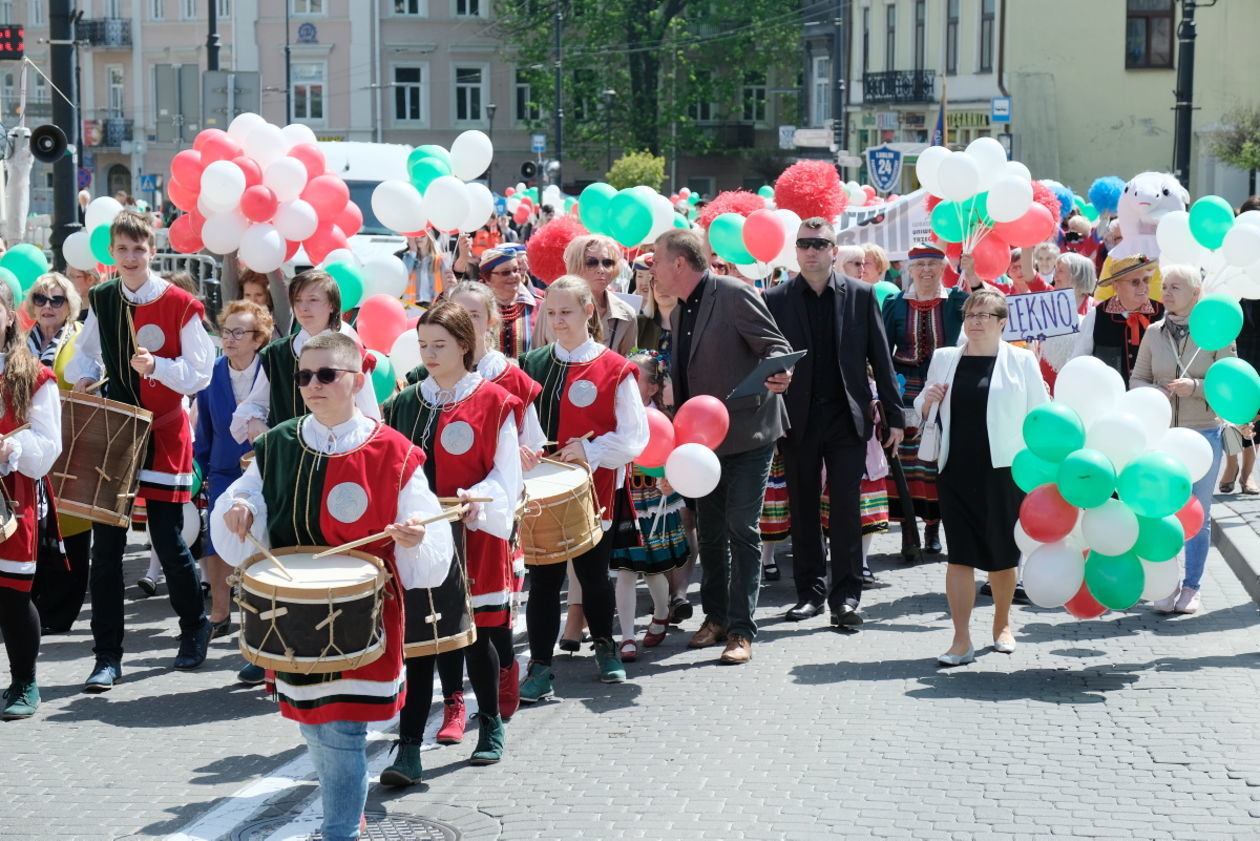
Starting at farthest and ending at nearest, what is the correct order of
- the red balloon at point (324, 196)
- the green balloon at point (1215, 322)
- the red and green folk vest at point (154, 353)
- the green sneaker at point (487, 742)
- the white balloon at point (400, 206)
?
1. the white balloon at point (400, 206)
2. the red balloon at point (324, 196)
3. the green balloon at point (1215, 322)
4. the red and green folk vest at point (154, 353)
5. the green sneaker at point (487, 742)

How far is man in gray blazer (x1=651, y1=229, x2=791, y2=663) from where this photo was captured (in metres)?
8.15

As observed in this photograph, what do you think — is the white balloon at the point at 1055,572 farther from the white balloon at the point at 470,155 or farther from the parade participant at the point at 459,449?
the white balloon at the point at 470,155

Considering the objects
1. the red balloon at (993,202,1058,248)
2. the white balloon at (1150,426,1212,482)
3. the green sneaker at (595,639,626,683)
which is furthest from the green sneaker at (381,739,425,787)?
the red balloon at (993,202,1058,248)

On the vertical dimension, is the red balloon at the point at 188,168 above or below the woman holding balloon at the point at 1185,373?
above

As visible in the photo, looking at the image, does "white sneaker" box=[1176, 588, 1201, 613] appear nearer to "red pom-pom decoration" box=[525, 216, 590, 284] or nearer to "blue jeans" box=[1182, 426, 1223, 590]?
"blue jeans" box=[1182, 426, 1223, 590]

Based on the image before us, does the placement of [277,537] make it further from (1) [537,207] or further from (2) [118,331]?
(1) [537,207]

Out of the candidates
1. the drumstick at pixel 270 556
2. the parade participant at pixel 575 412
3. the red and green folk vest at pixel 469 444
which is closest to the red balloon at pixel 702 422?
the parade participant at pixel 575 412

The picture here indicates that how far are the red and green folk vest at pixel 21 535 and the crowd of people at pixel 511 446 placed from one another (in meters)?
0.01

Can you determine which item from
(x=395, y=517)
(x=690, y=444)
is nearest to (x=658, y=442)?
(x=690, y=444)

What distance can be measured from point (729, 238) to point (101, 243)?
12.9 feet

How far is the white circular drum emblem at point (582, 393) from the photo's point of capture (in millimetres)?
7324

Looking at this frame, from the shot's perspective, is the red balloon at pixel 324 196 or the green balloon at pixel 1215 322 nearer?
the green balloon at pixel 1215 322

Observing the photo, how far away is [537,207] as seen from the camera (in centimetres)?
3316

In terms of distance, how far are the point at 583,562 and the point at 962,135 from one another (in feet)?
143
